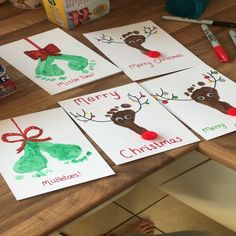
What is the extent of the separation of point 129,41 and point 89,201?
A: 47cm

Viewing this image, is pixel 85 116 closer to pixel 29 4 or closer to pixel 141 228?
pixel 29 4

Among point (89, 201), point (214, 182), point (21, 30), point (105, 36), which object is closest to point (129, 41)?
point (105, 36)

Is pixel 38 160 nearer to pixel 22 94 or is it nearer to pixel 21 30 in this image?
pixel 22 94

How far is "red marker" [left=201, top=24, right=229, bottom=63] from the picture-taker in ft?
3.39

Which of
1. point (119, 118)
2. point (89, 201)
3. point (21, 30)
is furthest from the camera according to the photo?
point (21, 30)

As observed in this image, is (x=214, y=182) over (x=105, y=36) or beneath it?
beneath

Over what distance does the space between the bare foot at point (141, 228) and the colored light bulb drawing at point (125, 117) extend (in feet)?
2.59

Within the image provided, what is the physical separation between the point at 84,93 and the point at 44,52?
0.16 metres

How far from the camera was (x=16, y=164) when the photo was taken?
2.56 ft

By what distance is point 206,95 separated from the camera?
3.07 ft

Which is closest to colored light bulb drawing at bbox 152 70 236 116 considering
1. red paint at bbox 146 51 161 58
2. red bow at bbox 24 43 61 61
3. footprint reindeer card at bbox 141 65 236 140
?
footprint reindeer card at bbox 141 65 236 140

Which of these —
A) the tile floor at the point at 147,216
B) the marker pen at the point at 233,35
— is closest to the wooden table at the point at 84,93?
the marker pen at the point at 233,35

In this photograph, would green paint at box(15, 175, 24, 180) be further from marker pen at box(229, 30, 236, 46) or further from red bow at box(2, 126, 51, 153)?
marker pen at box(229, 30, 236, 46)

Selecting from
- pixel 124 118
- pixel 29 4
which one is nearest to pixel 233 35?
pixel 124 118
